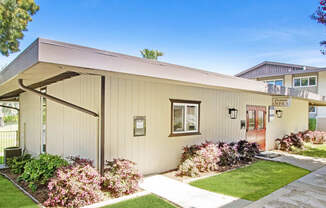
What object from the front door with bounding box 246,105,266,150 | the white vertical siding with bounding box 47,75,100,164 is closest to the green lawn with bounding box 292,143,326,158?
the front door with bounding box 246,105,266,150

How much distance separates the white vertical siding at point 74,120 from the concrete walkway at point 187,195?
1.40 meters

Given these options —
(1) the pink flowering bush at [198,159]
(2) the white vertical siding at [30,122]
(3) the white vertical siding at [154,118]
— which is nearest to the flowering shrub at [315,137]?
(3) the white vertical siding at [154,118]

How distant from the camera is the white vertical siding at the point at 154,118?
190 inches

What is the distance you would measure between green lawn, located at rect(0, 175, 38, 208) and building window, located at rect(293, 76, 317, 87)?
20338 millimetres

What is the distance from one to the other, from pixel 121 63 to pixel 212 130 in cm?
432

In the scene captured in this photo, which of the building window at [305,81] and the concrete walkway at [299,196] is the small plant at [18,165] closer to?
the concrete walkway at [299,196]

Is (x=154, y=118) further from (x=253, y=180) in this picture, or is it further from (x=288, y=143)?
(x=288, y=143)

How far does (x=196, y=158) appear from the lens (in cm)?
560

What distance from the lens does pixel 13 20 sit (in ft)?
43.1

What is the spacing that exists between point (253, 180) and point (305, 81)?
16894mm

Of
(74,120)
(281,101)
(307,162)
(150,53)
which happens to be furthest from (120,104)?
(150,53)

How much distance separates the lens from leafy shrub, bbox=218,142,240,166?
20.4 ft

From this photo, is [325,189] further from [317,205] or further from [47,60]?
[47,60]

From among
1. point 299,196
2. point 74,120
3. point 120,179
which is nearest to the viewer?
point 299,196
